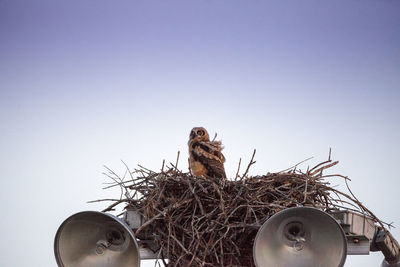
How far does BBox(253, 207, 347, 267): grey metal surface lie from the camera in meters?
4.54

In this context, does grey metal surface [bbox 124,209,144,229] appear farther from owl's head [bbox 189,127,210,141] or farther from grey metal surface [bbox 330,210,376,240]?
owl's head [bbox 189,127,210,141]

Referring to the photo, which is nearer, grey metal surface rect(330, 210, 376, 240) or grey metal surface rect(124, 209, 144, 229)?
grey metal surface rect(330, 210, 376, 240)

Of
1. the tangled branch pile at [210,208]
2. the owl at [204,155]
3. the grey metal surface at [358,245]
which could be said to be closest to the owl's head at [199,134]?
the owl at [204,155]

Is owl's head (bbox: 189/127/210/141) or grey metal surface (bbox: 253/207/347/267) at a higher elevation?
owl's head (bbox: 189/127/210/141)

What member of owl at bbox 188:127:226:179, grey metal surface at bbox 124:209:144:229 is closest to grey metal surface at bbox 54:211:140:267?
grey metal surface at bbox 124:209:144:229

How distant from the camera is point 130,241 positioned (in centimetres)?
485

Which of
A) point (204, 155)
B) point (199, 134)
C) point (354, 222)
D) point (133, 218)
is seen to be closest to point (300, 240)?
point (354, 222)

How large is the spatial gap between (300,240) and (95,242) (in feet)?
6.13

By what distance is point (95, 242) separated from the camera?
499cm

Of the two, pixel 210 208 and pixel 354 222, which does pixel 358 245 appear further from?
pixel 210 208

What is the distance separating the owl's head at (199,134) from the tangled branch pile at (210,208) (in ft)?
4.83

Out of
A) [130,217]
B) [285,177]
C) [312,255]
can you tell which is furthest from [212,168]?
[312,255]

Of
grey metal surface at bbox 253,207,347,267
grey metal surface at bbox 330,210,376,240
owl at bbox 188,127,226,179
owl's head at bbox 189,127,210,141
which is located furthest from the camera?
owl's head at bbox 189,127,210,141

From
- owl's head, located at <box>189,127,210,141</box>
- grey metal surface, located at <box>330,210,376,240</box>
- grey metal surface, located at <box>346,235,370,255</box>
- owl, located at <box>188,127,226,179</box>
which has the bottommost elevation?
grey metal surface, located at <box>346,235,370,255</box>
